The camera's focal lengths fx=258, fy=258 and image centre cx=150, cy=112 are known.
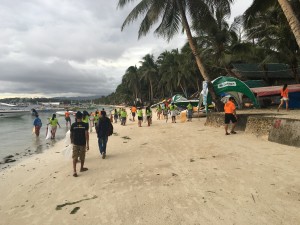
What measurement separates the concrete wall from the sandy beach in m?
0.36

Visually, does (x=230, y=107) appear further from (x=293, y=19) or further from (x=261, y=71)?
(x=261, y=71)

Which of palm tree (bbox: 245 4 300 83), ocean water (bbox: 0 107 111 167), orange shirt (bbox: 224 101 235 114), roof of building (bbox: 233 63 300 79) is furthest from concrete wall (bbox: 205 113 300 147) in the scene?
roof of building (bbox: 233 63 300 79)

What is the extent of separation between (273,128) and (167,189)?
5.45 meters

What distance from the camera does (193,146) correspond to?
9.27 m

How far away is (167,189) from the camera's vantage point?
17.1 ft

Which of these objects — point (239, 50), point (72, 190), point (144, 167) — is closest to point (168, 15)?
point (239, 50)

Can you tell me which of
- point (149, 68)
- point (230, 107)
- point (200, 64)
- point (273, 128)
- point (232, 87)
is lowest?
point (273, 128)

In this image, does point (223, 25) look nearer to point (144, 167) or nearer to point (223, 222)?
point (144, 167)

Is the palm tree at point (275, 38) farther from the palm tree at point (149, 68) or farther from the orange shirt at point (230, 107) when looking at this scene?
the palm tree at point (149, 68)

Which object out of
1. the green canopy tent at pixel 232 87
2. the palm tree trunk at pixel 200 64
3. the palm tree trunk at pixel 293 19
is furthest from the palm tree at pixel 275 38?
the palm tree trunk at pixel 293 19

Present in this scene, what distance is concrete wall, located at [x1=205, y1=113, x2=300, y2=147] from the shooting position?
7.91 meters

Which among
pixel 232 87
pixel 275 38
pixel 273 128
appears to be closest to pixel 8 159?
pixel 273 128

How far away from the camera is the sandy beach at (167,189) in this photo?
414 centimetres

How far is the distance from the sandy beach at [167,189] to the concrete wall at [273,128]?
361 millimetres
